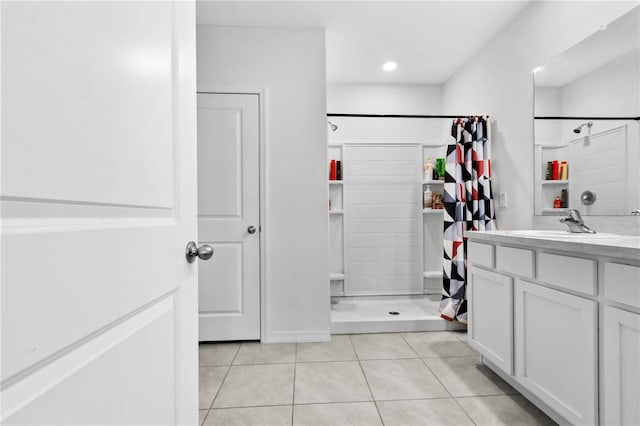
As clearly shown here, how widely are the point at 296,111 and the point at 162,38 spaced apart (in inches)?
76.7

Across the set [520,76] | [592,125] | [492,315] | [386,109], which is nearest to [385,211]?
[386,109]

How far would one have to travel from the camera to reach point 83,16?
0.43m

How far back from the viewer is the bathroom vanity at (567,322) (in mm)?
1092

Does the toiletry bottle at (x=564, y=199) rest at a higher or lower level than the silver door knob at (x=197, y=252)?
higher

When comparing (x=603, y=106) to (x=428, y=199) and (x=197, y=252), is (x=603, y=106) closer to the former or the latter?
(x=428, y=199)

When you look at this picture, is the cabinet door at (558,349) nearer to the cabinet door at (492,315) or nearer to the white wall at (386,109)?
the cabinet door at (492,315)

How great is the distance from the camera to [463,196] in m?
2.68

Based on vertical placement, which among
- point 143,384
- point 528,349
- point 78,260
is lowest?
point 528,349

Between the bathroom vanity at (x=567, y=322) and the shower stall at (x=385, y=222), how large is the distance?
1.75 meters

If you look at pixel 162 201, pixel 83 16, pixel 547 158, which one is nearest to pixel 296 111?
pixel 547 158

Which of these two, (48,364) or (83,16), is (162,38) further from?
(48,364)

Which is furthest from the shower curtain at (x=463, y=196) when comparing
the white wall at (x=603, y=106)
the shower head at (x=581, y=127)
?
the shower head at (x=581, y=127)

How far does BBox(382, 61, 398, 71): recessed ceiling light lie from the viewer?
328cm

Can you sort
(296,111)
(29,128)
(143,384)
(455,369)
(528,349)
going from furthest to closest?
(296,111) → (455,369) → (528,349) → (143,384) → (29,128)
